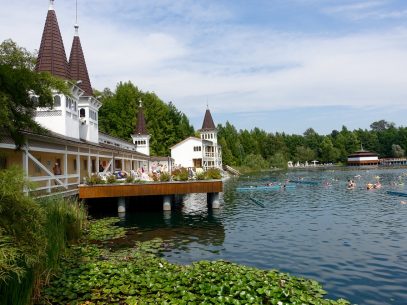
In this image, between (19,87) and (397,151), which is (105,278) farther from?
(397,151)

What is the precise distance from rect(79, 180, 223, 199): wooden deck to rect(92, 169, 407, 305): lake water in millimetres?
1781

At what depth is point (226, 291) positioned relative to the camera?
32.0 ft

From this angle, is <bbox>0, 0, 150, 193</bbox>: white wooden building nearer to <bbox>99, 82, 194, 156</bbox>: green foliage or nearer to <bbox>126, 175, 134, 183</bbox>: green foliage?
<bbox>126, 175, 134, 183</bbox>: green foliage

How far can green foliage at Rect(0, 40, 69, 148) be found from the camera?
30.2 ft

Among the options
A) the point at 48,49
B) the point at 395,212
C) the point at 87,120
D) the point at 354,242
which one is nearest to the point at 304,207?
the point at 395,212

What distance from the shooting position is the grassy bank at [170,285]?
930cm

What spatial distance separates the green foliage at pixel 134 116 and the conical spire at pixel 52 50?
151 feet

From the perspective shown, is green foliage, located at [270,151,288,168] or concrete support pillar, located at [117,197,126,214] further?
green foliage, located at [270,151,288,168]

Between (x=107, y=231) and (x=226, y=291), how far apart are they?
1112cm

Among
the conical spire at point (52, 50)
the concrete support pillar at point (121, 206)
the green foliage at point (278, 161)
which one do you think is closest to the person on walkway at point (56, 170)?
the concrete support pillar at point (121, 206)

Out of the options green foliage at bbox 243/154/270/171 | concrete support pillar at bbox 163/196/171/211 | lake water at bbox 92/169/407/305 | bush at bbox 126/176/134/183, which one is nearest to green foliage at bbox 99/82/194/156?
green foliage at bbox 243/154/270/171

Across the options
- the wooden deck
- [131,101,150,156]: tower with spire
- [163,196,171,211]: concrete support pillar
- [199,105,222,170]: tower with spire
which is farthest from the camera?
[199,105,222,170]: tower with spire

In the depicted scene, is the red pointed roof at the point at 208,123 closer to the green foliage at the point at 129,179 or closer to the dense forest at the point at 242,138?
the dense forest at the point at 242,138

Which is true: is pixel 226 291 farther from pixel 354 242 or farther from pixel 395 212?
pixel 395 212
